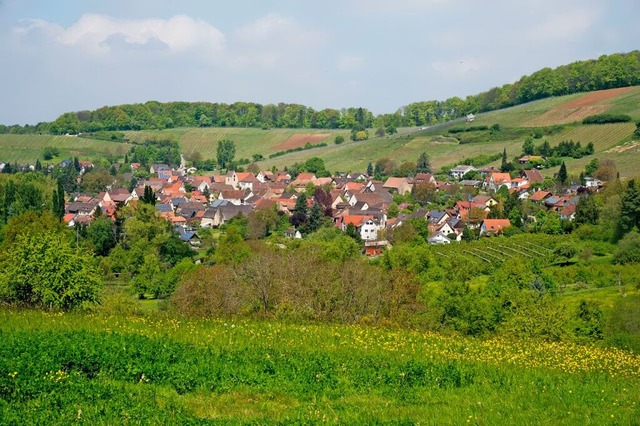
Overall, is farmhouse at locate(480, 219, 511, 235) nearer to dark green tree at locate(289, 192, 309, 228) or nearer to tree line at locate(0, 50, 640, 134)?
dark green tree at locate(289, 192, 309, 228)

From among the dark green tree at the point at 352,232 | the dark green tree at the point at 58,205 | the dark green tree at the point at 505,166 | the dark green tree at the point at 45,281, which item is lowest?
the dark green tree at the point at 352,232

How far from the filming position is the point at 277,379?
10812mm

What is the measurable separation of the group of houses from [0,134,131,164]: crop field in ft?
97.0

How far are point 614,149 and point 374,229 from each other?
45.6 m

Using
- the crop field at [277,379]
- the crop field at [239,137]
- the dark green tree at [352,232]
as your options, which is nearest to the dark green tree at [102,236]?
the dark green tree at [352,232]

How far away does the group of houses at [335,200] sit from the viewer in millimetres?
80250

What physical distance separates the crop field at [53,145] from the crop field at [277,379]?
147 metres

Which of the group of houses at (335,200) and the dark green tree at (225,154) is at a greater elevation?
the dark green tree at (225,154)

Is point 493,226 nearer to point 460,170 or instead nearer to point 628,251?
point 628,251

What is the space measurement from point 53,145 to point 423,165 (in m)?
83.5

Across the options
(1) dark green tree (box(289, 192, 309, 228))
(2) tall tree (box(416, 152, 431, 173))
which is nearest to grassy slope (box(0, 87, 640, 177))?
(2) tall tree (box(416, 152, 431, 173))

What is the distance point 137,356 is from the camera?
11.0 m

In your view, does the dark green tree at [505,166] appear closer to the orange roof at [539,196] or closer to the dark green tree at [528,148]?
the dark green tree at [528,148]

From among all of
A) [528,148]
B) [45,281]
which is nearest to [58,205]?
[45,281]
